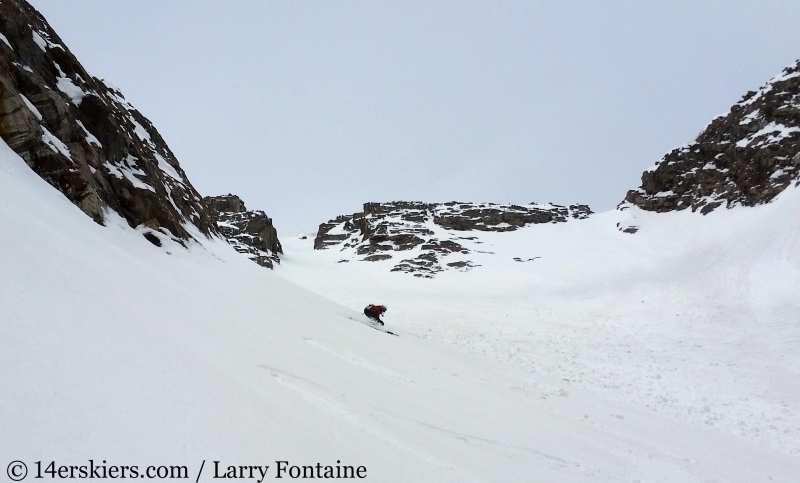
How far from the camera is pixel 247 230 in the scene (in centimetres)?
6166

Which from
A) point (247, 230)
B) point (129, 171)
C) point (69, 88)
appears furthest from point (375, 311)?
point (247, 230)

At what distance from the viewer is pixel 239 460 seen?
3.84 meters

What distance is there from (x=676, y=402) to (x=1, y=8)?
1009 inches

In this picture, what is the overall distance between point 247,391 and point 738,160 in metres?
75.6

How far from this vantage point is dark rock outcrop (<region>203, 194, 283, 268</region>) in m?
55.3

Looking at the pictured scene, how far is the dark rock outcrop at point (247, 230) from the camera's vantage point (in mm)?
55312

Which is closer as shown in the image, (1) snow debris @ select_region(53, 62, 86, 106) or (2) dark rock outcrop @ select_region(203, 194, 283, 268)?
(1) snow debris @ select_region(53, 62, 86, 106)

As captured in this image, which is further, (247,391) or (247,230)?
(247,230)

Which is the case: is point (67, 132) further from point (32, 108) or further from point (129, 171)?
point (129, 171)

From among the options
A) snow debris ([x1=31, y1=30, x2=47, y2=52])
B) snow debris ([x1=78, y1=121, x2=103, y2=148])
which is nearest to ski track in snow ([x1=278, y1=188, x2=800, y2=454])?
snow debris ([x1=78, y1=121, x2=103, y2=148])

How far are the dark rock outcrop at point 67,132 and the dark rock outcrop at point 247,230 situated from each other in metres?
33.4

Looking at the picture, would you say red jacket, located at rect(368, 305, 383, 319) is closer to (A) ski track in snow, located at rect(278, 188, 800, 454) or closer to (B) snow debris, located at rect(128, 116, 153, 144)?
(A) ski track in snow, located at rect(278, 188, 800, 454)

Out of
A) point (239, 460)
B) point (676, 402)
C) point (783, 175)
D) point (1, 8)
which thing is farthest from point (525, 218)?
point (239, 460)

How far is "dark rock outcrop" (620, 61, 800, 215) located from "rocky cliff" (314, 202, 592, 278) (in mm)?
16432
